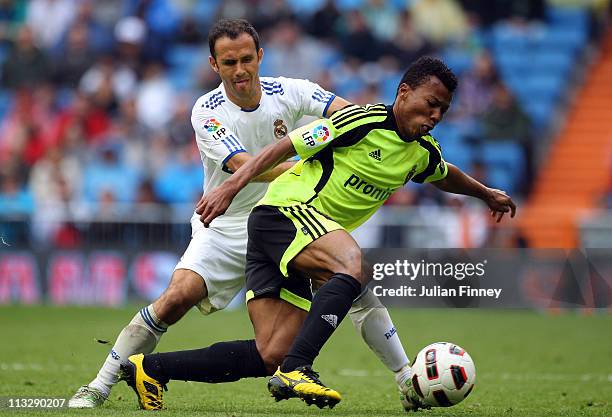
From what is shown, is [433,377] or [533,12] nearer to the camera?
[433,377]

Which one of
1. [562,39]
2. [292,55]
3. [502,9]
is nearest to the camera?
[292,55]

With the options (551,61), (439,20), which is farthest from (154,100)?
(551,61)

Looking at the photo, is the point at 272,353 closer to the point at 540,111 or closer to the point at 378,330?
the point at 378,330

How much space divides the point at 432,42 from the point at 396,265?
13.2m

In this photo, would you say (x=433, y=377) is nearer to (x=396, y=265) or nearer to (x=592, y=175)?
(x=396, y=265)

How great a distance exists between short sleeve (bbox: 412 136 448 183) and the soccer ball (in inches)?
40.2

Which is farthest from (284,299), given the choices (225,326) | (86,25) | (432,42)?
(86,25)

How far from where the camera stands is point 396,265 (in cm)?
789

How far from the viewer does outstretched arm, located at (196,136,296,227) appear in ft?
20.6

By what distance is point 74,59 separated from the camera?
20.9 meters

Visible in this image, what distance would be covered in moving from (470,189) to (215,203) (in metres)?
1.78

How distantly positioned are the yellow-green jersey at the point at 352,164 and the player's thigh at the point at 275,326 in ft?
1.88

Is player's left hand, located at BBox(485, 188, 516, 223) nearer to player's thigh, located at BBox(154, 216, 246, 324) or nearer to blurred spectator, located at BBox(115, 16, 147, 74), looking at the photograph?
player's thigh, located at BBox(154, 216, 246, 324)

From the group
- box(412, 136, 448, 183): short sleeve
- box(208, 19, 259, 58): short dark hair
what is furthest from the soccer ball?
box(208, 19, 259, 58): short dark hair
